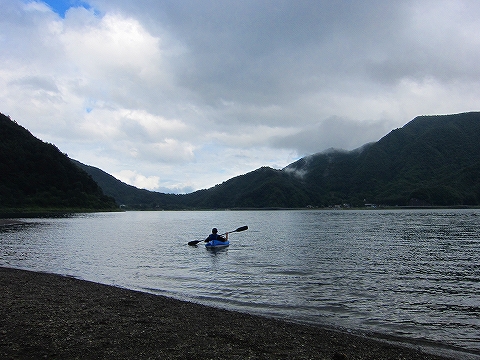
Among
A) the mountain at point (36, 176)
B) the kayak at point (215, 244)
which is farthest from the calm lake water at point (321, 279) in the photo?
the mountain at point (36, 176)

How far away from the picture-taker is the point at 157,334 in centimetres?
1070

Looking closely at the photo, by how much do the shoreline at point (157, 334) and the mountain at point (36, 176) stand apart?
518ft

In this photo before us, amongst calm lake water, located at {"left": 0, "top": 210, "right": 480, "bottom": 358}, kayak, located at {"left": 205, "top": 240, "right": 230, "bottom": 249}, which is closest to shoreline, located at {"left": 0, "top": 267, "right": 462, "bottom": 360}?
calm lake water, located at {"left": 0, "top": 210, "right": 480, "bottom": 358}

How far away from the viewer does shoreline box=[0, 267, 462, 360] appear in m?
9.06

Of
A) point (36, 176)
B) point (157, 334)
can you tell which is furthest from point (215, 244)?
point (36, 176)

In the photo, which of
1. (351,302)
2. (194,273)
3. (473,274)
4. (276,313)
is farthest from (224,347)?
(473,274)

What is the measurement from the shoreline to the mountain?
158029 millimetres

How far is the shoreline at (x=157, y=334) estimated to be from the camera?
357 inches

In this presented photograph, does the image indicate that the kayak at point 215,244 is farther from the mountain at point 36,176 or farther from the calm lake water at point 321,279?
the mountain at point 36,176

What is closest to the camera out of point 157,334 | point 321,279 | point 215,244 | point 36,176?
point 157,334

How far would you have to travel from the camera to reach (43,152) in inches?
7377

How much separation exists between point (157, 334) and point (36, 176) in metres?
191

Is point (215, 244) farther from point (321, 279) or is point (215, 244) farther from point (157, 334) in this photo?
point (157, 334)

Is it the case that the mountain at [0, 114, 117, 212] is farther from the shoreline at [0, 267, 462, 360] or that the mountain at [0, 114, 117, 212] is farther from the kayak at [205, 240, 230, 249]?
the shoreline at [0, 267, 462, 360]
